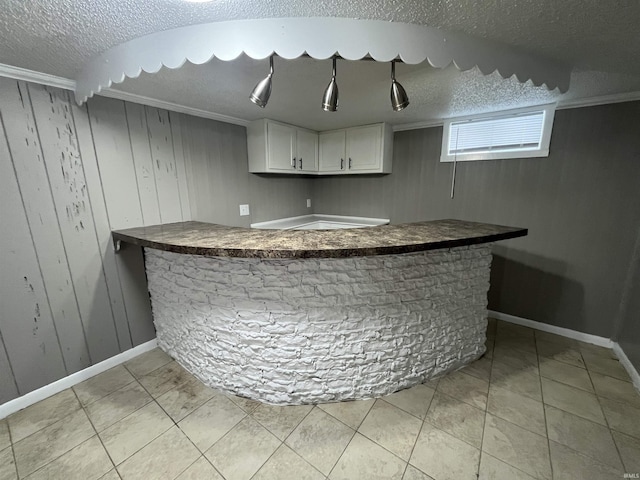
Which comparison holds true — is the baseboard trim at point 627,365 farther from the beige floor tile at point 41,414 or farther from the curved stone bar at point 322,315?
the beige floor tile at point 41,414

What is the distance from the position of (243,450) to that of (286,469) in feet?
0.87

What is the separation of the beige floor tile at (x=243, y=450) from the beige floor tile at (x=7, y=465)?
36.5 inches

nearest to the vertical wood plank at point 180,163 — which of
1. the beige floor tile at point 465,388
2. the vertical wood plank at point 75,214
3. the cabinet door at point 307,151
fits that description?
the vertical wood plank at point 75,214

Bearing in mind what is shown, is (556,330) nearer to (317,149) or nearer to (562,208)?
(562,208)

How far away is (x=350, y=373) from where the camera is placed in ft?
5.45

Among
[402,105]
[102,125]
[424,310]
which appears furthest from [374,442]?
[102,125]

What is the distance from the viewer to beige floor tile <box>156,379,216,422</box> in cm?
164

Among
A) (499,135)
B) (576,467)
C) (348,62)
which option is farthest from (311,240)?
(499,135)

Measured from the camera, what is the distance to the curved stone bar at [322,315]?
155 cm

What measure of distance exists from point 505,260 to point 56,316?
3785mm

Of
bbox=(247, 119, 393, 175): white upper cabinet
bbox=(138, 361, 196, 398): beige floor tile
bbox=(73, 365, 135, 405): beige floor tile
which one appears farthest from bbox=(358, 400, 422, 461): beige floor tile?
bbox=(247, 119, 393, 175): white upper cabinet

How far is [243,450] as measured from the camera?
4.58ft

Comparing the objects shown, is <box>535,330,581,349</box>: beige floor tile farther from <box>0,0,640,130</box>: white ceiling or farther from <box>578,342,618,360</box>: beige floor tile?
<box>0,0,640,130</box>: white ceiling

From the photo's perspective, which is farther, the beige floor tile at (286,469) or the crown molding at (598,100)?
the crown molding at (598,100)
